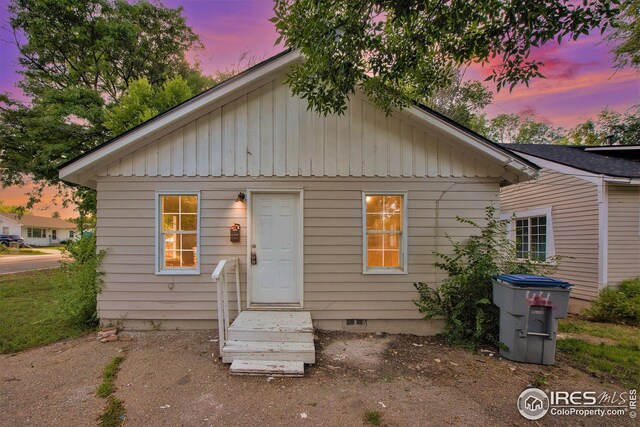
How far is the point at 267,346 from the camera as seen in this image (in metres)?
3.86

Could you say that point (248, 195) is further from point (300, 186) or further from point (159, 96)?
point (159, 96)

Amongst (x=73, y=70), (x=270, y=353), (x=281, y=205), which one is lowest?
(x=270, y=353)

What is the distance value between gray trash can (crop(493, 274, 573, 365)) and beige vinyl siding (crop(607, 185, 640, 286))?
477cm

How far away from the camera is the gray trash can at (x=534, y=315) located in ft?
12.6

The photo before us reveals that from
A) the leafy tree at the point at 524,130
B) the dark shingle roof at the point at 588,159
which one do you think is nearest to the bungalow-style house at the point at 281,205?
the dark shingle roof at the point at 588,159

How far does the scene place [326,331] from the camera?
498 cm

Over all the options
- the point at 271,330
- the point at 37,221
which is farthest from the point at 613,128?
the point at 37,221

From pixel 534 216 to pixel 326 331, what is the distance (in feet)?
25.8

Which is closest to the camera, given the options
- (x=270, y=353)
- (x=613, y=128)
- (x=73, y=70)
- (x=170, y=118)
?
(x=270, y=353)

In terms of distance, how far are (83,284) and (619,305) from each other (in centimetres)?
1106

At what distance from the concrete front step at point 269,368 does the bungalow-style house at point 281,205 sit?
1.40 m

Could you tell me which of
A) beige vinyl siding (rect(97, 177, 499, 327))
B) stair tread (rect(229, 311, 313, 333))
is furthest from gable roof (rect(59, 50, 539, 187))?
stair tread (rect(229, 311, 313, 333))

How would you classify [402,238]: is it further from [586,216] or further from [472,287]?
[586,216]

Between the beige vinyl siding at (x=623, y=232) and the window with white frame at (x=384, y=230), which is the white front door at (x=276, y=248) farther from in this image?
the beige vinyl siding at (x=623, y=232)
